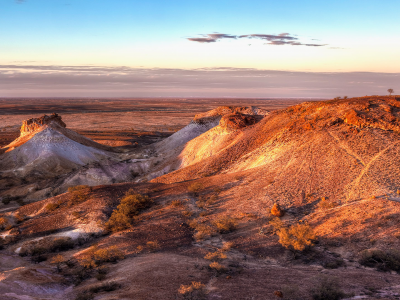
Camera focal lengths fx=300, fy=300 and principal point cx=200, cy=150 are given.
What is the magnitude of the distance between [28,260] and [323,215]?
14.8 meters

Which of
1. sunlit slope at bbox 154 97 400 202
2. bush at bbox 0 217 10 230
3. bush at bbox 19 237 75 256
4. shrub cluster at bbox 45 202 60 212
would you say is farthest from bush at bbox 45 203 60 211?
sunlit slope at bbox 154 97 400 202

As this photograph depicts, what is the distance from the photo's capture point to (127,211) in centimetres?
1772

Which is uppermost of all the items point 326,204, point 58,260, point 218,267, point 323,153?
point 323,153

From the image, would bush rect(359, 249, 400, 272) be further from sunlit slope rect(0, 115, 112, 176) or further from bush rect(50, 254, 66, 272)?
sunlit slope rect(0, 115, 112, 176)

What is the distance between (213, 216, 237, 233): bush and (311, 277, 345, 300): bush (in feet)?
20.5

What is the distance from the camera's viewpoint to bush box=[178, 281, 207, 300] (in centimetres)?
936

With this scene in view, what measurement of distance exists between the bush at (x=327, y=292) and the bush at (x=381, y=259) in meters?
3.06

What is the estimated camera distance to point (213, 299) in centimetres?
927

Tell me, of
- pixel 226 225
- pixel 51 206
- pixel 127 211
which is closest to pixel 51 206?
pixel 51 206

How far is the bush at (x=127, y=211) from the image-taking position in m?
16.8

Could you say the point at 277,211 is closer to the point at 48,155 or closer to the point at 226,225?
the point at 226,225

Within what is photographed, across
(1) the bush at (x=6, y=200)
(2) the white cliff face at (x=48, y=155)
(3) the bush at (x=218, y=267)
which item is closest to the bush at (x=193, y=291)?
(3) the bush at (x=218, y=267)

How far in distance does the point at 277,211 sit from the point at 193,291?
26.4ft

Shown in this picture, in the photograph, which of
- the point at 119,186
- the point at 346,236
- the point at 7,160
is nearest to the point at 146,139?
the point at 7,160
